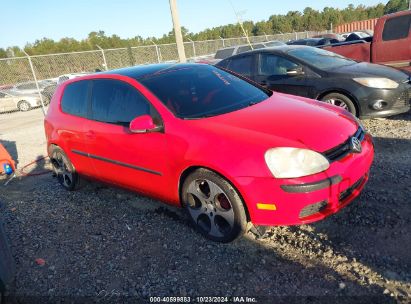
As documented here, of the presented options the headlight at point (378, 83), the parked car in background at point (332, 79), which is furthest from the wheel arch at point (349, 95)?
the headlight at point (378, 83)

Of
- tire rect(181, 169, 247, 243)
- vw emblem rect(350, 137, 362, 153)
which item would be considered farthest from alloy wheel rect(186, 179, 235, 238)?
vw emblem rect(350, 137, 362, 153)

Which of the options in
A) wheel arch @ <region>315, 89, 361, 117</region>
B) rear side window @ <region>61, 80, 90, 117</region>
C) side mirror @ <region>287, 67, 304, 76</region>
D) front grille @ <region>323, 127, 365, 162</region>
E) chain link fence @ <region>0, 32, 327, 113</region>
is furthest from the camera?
chain link fence @ <region>0, 32, 327, 113</region>

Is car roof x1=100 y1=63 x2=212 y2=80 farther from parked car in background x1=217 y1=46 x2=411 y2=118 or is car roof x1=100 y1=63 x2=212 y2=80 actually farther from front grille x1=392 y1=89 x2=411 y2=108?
front grille x1=392 y1=89 x2=411 y2=108

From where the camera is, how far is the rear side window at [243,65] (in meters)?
6.91

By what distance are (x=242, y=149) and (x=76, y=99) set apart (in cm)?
265

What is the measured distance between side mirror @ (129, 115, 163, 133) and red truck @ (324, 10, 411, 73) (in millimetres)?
5887

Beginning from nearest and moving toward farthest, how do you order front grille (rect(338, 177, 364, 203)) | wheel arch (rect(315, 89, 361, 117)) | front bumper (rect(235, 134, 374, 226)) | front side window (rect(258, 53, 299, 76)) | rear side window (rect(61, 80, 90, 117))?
Result: front bumper (rect(235, 134, 374, 226)) → front grille (rect(338, 177, 364, 203)) → rear side window (rect(61, 80, 90, 117)) → wheel arch (rect(315, 89, 361, 117)) → front side window (rect(258, 53, 299, 76))

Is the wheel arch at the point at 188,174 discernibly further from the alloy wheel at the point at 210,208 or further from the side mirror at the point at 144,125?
the side mirror at the point at 144,125

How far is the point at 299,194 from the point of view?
268 centimetres

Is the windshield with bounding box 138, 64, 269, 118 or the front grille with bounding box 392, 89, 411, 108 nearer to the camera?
the windshield with bounding box 138, 64, 269, 118

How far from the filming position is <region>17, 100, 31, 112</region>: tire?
1664cm

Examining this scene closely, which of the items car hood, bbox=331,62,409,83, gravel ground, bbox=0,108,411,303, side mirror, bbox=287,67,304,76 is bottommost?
gravel ground, bbox=0,108,411,303

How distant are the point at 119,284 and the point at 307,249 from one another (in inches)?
62.3

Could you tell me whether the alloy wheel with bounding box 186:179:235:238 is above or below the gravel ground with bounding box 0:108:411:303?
above
